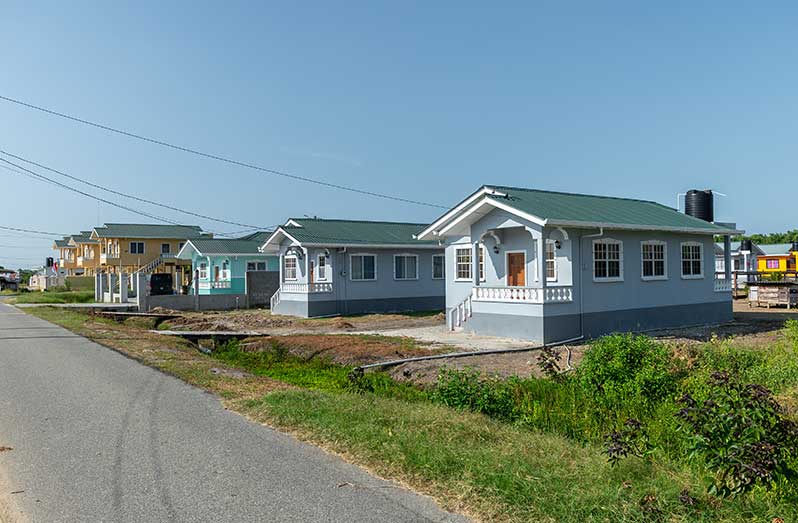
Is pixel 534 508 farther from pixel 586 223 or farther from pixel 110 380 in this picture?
pixel 586 223

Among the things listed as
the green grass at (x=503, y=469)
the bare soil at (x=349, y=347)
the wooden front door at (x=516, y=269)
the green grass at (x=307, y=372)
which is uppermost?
the wooden front door at (x=516, y=269)

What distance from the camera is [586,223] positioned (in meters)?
19.7

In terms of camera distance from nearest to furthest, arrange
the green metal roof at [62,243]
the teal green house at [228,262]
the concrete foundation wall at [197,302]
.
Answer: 1. the concrete foundation wall at [197,302]
2. the teal green house at [228,262]
3. the green metal roof at [62,243]

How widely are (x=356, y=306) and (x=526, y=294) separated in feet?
43.3

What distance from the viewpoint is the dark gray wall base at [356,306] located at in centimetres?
3056

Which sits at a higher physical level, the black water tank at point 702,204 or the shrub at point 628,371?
the black water tank at point 702,204

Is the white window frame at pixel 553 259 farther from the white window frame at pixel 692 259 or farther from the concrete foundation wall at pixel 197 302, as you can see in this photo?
the concrete foundation wall at pixel 197 302

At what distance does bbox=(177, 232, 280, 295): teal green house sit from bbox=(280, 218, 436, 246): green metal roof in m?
7.38

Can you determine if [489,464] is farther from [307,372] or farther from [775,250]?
[775,250]

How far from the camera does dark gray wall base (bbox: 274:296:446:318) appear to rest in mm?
30562

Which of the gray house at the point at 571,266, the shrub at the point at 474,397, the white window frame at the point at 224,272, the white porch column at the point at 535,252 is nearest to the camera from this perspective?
the shrub at the point at 474,397

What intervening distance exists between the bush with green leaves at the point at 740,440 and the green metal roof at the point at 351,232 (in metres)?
25.3

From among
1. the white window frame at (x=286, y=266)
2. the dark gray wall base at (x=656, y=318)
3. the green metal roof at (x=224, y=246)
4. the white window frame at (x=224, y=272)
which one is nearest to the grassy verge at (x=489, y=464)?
the dark gray wall base at (x=656, y=318)

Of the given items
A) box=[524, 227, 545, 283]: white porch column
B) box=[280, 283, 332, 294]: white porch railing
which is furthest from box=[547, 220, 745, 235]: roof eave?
box=[280, 283, 332, 294]: white porch railing
